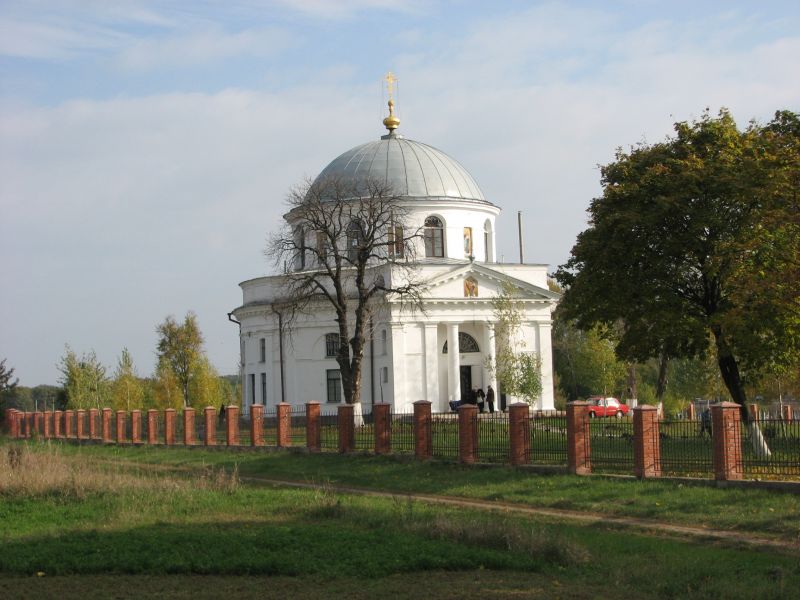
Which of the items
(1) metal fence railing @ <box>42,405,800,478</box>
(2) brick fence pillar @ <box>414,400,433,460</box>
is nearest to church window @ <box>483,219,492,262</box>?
(1) metal fence railing @ <box>42,405,800,478</box>

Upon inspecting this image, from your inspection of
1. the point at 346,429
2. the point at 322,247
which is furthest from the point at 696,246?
the point at 322,247

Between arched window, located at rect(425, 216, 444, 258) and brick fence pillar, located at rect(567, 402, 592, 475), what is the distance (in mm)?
30369

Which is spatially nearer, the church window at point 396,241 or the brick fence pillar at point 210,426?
the brick fence pillar at point 210,426

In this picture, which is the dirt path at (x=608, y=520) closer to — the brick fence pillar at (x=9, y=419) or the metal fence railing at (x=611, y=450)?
the metal fence railing at (x=611, y=450)

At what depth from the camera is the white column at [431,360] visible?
49.1 metres

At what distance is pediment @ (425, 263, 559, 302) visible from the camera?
162 ft

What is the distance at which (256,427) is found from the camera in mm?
33594

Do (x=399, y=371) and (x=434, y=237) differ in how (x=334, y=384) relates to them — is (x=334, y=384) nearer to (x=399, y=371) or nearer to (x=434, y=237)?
(x=399, y=371)

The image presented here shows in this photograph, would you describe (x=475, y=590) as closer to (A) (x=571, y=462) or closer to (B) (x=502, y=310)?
(A) (x=571, y=462)

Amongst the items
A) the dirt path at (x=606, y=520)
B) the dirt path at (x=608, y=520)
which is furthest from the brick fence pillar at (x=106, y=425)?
the dirt path at (x=608, y=520)

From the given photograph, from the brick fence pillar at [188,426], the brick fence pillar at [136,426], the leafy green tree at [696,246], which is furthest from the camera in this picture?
the brick fence pillar at [136,426]

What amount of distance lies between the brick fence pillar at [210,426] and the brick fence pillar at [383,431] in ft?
32.2

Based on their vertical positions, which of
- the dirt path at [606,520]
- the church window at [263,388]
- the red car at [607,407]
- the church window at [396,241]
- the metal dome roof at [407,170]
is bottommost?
the dirt path at [606,520]

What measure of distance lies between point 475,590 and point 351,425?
1837 centimetres
